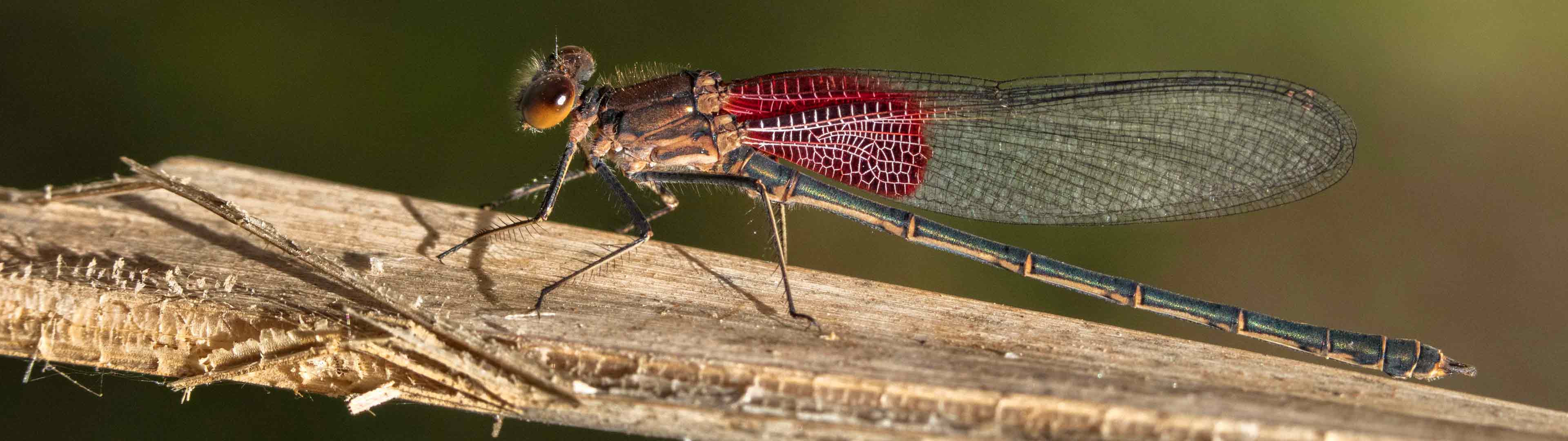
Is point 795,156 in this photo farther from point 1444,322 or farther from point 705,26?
point 1444,322

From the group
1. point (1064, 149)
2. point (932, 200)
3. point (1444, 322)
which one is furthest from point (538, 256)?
point (1444, 322)

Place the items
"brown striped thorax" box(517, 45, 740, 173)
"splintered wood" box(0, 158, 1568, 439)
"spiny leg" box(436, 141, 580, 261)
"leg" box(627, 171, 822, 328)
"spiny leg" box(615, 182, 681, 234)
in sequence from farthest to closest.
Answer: "spiny leg" box(615, 182, 681, 234), "brown striped thorax" box(517, 45, 740, 173), "leg" box(627, 171, 822, 328), "spiny leg" box(436, 141, 580, 261), "splintered wood" box(0, 158, 1568, 439)

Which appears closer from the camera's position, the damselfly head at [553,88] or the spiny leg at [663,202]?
the damselfly head at [553,88]

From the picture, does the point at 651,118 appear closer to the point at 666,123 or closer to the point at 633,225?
the point at 666,123

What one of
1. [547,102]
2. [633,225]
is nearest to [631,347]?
[547,102]

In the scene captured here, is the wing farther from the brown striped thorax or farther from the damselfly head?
the damselfly head

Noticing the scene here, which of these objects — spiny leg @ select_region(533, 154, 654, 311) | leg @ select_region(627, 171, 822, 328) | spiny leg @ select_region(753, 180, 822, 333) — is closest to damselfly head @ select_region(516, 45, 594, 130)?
spiny leg @ select_region(533, 154, 654, 311)

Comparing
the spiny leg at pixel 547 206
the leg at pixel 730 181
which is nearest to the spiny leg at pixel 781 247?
the leg at pixel 730 181

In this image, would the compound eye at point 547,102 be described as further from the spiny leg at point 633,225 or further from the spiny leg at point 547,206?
the spiny leg at point 633,225
